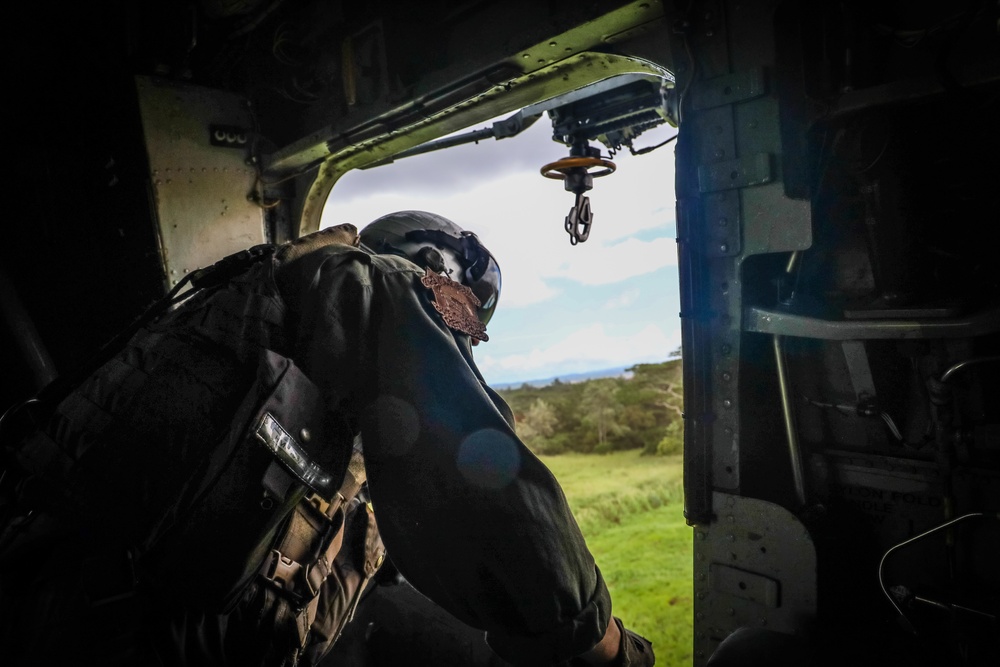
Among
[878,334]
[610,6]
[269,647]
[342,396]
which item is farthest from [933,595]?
[610,6]

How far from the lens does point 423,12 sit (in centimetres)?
277

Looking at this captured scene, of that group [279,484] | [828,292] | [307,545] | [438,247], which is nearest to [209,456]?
[279,484]

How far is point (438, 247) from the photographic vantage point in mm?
1854

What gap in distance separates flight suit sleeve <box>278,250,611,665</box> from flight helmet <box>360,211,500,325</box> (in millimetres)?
581

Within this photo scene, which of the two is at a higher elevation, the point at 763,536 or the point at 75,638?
the point at 75,638

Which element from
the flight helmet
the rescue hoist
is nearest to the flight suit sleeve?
the flight helmet

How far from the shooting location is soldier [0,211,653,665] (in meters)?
1.08

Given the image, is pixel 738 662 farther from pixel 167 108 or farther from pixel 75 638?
pixel 167 108

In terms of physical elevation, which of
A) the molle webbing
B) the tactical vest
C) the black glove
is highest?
the tactical vest

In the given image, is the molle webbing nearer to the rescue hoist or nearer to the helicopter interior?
the helicopter interior

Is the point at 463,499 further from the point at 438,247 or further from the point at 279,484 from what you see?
the point at 438,247

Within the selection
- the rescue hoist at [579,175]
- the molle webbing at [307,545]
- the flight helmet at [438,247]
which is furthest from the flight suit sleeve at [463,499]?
the rescue hoist at [579,175]

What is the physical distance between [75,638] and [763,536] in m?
1.71

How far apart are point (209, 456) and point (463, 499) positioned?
0.57 m
